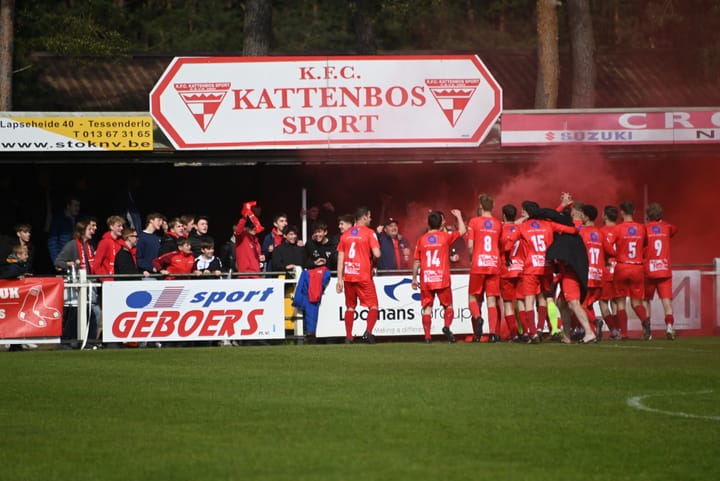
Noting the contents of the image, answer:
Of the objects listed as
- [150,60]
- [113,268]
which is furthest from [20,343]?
[150,60]

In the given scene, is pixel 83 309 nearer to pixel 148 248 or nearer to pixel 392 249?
pixel 148 248

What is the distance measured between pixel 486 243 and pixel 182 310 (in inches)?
190

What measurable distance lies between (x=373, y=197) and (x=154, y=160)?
5475 millimetres

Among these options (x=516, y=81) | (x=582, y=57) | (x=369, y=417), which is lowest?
(x=369, y=417)

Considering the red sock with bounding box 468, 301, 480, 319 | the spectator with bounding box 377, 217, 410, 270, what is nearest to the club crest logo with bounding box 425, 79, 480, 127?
the spectator with bounding box 377, 217, 410, 270

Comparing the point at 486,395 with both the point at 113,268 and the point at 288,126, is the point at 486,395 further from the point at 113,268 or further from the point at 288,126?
the point at 288,126

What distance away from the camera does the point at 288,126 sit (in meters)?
23.2

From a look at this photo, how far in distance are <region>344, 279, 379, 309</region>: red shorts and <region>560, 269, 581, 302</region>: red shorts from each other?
112 inches

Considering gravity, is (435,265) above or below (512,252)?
below

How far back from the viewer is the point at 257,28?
36.5 meters

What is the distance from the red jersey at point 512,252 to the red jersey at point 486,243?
118 millimetres

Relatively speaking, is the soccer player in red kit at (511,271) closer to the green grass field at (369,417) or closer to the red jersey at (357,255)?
the red jersey at (357,255)

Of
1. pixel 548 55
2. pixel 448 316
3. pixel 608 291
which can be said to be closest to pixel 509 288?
pixel 448 316

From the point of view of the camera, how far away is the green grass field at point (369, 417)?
8469mm
